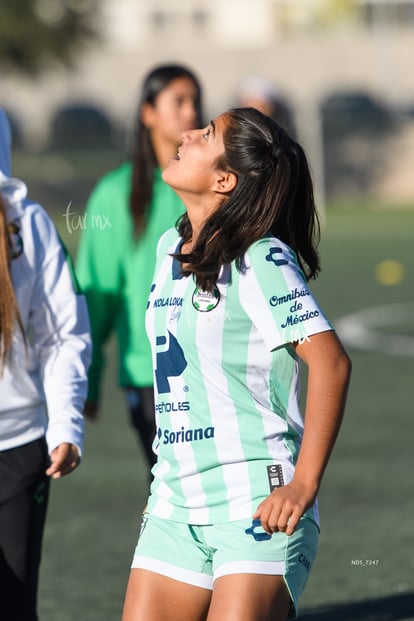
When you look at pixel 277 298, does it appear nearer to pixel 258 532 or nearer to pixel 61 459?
pixel 258 532

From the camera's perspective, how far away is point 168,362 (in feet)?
11.8

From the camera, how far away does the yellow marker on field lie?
19.9 meters

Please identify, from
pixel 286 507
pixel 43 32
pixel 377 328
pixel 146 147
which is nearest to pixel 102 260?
pixel 146 147

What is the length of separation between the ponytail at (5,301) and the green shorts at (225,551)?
0.74 m

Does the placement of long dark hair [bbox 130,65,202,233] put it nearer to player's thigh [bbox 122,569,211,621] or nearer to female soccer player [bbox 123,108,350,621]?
female soccer player [bbox 123,108,350,621]

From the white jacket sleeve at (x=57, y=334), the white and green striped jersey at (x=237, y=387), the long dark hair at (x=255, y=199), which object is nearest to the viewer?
the white and green striped jersey at (x=237, y=387)

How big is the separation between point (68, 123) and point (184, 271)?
166ft

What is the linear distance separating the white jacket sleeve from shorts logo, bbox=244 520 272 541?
792 millimetres

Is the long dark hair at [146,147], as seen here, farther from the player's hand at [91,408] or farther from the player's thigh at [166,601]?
the player's thigh at [166,601]

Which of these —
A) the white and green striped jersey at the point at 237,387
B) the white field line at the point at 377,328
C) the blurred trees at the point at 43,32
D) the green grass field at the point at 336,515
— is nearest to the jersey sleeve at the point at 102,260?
the green grass field at the point at 336,515

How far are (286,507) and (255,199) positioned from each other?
809 mm

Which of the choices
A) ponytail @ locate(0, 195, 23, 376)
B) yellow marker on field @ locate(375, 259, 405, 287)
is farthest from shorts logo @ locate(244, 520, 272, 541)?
yellow marker on field @ locate(375, 259, 405, 287)

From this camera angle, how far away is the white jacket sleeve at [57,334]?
3994 millimetres

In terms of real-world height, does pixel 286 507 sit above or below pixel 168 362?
below
